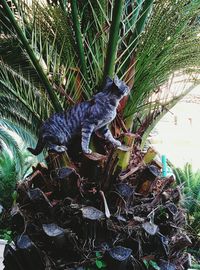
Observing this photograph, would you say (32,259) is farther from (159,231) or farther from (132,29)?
(132,29)

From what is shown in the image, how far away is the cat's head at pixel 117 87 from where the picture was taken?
6.54ft

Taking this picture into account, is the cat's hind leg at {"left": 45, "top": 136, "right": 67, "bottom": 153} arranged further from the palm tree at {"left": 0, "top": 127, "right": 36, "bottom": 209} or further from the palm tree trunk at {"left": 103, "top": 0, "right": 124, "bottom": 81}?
the palm tree at {"left": 0, "top": 127, "right": 36, "bottom": 209}

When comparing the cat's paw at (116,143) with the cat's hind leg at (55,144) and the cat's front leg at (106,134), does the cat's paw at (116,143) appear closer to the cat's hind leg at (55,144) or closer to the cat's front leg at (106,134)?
the cat's front leg at (106,134)

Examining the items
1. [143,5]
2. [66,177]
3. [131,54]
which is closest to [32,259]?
[66,177]

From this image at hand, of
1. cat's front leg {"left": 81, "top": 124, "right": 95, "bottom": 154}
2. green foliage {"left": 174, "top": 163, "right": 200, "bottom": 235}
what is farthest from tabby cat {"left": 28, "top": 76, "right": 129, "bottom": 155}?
green foliage {"left": 174, "top": 163, "right": 200, "bottom": 235}

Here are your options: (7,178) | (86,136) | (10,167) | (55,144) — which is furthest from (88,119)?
(10,167)

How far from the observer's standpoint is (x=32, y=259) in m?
1.82

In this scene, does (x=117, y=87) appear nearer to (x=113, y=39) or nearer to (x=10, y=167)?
(x=113, y=39)

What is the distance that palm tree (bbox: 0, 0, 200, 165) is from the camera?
2.19 meters

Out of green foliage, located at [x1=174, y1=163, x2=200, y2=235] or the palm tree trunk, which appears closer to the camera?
the palm tree trunk

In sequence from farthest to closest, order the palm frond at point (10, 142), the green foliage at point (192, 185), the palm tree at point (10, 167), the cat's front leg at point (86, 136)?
the green foliage at point (192, 185)
the palm tree at point (10, 167)
the palm frond at point (10, 142)
the cat's front leg at point (86, 136)

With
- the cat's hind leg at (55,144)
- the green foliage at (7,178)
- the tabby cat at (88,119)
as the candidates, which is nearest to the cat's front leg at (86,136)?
the tabby cat at (88,119)

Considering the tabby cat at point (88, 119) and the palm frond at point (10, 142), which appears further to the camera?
the palm frond at point (10, 142)

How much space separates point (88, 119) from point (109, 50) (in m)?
0.37
